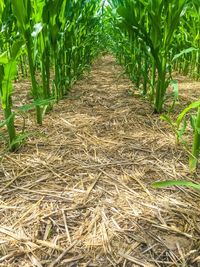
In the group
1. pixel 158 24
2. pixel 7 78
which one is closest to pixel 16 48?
pixel 7 78

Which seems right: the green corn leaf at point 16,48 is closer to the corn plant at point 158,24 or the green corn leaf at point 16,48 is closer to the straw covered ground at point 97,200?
the straw covered ground at point 97,200

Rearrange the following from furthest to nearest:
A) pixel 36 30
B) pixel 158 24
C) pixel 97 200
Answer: pixel 158 24, pixel 36 30, pixel 97 200

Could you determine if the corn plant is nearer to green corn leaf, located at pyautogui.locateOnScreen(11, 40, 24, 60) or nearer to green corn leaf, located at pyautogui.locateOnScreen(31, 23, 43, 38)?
green corn leaf, located at pyautogui.locateOnScreen(31, 23, 43, 38)

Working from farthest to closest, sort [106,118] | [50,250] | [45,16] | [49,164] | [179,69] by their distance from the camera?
1. [179,69]
2. [106,118]
3. [45,16]
4. [49,164]
5. [50,250]

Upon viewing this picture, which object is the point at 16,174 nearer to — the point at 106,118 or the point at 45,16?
the point at 106,118

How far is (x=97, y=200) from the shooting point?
84cm

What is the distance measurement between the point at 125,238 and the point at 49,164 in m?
→ 0.45

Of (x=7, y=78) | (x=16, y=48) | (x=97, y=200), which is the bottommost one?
(x=97, y=200)

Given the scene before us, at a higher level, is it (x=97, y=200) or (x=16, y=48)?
(x=16, y=48)

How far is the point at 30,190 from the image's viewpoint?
89 centimetres

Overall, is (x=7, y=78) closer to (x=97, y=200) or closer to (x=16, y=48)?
(x=16, y=48)

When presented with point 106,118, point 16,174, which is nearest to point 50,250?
point 16,174

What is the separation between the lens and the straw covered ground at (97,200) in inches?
26.0

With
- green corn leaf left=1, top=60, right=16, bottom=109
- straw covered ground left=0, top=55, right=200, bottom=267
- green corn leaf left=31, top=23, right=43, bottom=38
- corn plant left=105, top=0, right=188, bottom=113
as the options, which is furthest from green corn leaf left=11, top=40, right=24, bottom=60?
corn plant left=105, top=0, right=188, bottom=113
